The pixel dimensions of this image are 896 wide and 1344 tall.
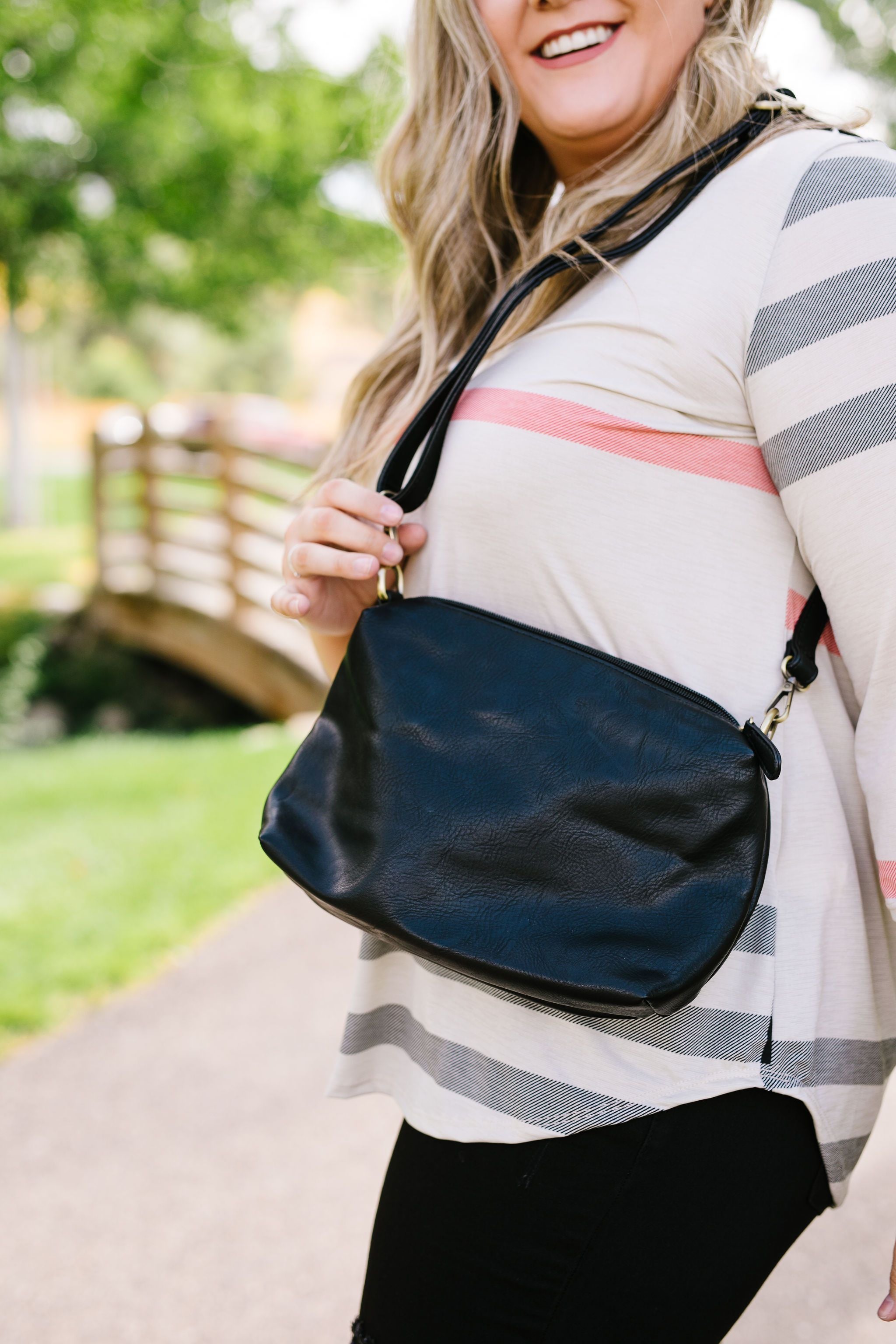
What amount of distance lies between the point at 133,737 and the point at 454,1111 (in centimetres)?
778

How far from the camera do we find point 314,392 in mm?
45594

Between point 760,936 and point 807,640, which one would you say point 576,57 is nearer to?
point 807,640

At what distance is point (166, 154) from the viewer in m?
11.1

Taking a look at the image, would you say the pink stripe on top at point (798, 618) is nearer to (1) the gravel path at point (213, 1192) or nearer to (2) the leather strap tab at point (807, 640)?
(2) the leather strap tab at point (807, 640)

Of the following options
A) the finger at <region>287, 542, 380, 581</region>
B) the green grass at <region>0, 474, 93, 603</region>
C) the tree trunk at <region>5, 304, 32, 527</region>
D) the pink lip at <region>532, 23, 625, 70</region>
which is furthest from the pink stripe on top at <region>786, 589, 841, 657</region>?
the tree trunk at <region>5, 304, 32, 527</region>

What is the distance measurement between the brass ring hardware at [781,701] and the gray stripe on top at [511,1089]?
0.39m

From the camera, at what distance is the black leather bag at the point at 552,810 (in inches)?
40.8

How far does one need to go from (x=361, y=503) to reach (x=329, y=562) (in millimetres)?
102

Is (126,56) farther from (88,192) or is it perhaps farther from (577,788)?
(577,788)

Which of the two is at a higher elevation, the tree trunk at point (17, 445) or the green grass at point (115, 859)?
the green grass at point (115, 859)

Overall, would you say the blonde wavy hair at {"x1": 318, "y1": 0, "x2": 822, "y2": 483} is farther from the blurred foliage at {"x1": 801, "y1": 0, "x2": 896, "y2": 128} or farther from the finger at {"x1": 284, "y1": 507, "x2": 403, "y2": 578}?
the blurred foliage at {"x1": 801, "y1": 0, "x2": 896, "y2": 128}

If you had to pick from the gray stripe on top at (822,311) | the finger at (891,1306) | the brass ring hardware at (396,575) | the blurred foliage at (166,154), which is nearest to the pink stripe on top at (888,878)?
the finger at (891,1306)

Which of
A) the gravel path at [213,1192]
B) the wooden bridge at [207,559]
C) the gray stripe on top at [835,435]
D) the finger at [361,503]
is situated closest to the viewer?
the gray stripe on top at [835,435]

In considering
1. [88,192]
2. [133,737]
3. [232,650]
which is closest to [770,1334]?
[133,737]
